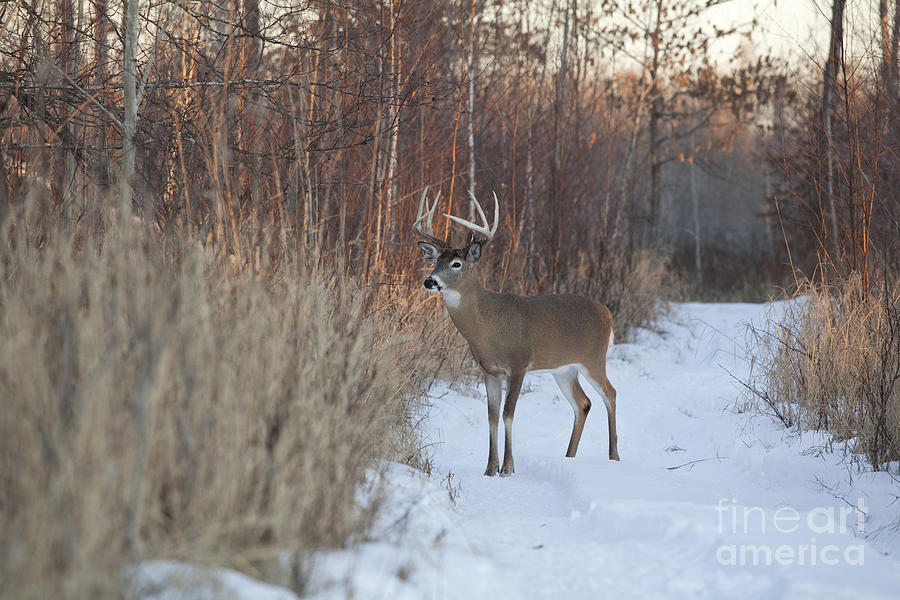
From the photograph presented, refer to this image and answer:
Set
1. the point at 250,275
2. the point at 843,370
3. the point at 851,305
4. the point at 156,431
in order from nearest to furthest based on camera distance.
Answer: the point at 156,431, the point at 250,275, the point at 843,370, the point at 851,305

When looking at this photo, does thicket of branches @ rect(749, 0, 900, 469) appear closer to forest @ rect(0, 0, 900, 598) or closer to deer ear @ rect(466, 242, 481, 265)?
forest @ rect(0, 0, 900, 598)

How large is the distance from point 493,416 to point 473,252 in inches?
48.6

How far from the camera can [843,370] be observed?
6.72 meters

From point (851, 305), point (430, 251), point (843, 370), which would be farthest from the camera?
point (851, 305)

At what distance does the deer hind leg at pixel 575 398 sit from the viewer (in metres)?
7.00

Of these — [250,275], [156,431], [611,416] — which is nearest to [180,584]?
[156,431]

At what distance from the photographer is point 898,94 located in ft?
26.1

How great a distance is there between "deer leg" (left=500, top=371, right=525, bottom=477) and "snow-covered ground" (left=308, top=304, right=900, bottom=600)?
0.36 ft

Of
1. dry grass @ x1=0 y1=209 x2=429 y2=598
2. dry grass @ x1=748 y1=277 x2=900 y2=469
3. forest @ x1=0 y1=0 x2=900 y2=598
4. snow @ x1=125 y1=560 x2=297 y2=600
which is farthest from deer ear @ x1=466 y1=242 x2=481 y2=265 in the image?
snow @ x1=125 y1=560 x2=297 y2=600

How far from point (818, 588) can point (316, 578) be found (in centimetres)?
191

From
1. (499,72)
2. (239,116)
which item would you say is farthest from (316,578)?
(499,72)

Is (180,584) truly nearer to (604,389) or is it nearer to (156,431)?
(156,431)

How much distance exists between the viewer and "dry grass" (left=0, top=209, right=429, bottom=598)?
7.69ft

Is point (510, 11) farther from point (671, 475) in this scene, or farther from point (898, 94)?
point (671, 475)
